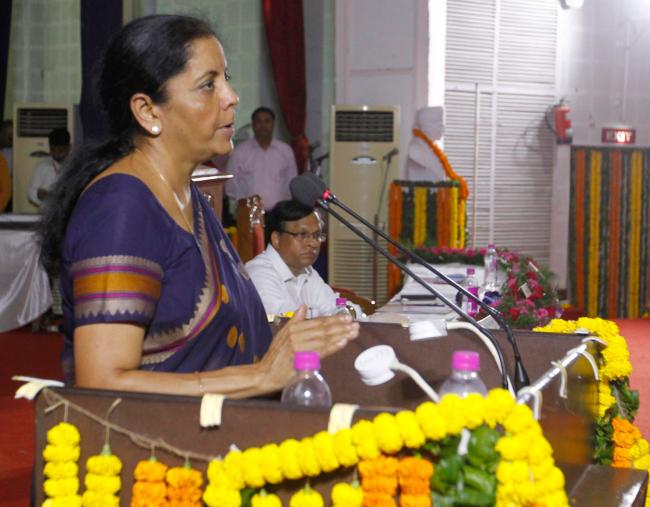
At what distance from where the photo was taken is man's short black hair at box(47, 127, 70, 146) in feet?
26.4

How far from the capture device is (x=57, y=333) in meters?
7.25

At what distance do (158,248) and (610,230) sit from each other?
8343mm

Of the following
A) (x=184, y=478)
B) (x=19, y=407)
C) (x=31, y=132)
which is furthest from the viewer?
(x=31, y=132)

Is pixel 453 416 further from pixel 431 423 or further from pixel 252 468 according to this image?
pixel 252 468

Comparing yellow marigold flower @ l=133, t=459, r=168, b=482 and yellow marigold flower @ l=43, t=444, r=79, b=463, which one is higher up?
yellow marigold flower @ l=43, t=444, r=79, b=463

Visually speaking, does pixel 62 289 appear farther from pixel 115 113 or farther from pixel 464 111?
pixel 464 111

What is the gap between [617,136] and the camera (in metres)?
9.46

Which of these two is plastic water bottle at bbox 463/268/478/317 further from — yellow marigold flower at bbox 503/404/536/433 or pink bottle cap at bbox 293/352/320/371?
yellow marigold flower at bbox 503/404/536/433

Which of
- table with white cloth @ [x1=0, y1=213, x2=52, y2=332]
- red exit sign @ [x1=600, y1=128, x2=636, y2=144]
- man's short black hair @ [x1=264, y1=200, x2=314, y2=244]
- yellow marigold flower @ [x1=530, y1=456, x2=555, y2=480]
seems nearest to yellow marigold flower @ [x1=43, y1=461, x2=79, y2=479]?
yellow marigold flower @ [x1=530, y1=456, x2=555, y2=480]

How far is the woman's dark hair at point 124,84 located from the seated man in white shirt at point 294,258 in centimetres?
236

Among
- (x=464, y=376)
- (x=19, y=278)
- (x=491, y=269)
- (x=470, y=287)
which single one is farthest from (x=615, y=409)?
(x=19, y=278)

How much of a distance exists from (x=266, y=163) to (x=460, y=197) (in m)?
1.62

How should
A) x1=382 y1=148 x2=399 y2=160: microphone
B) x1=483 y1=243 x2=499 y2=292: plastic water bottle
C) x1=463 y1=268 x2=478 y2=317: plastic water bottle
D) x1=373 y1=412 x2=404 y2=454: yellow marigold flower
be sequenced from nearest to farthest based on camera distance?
x1=373 y1=412 x2=404 y2=454: yellow marigold flower
x1=463 y1=268 x2=478 y2=317: plastic water bottle
x1=483 y1=243 x2=499 y2=292: plastic water bottle
x1=382 y1=148 x2=399 y2=160: microphone

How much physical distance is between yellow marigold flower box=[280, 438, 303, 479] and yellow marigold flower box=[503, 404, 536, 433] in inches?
9.8
